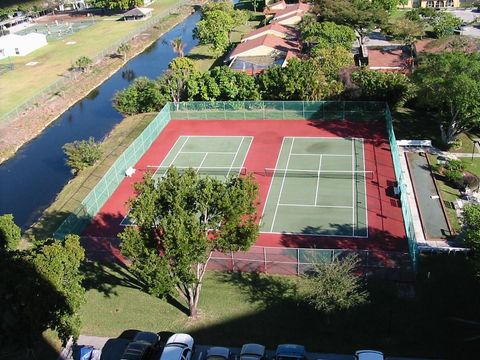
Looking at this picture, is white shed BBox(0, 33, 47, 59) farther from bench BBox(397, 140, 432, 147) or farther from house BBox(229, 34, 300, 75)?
bench BBox(397, 140, 432, 147)

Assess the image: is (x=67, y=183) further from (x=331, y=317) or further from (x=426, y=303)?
(x=426, y=303)

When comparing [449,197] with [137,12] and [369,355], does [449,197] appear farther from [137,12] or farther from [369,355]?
[137,12]

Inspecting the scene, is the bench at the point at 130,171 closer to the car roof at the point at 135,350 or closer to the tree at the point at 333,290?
the car roof at the point at 135,350

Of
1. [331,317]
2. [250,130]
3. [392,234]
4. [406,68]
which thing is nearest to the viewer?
[331,317]

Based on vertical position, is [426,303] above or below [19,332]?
below

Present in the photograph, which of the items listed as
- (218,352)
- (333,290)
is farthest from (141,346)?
(333,290)

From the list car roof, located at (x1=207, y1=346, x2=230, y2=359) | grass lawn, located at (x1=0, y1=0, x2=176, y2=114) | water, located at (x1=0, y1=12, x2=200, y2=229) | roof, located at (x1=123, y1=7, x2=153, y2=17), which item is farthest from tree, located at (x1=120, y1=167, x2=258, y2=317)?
roof, located at (x1=123, y1=7, x2=153, y2=17)

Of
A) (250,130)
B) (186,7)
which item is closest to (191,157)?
(250,130)
